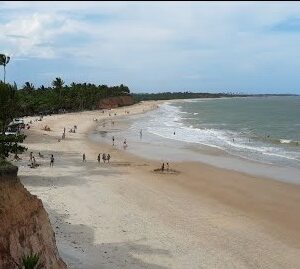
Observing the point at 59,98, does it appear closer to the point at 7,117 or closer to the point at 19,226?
the point at 7,117

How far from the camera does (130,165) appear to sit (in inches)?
1526

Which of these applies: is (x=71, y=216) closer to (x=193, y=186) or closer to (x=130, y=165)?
(x=193, y=186)

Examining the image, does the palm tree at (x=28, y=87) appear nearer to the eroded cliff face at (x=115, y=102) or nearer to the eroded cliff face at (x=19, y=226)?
the eroded cliff face at (x=115, y=102)

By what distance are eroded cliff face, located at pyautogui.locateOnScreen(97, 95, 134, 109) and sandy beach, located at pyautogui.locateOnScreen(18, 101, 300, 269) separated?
101638 mm

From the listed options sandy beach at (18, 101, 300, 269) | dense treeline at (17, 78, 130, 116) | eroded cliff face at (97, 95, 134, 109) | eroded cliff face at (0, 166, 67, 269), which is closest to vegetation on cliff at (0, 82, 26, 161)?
sandy beach at (18, 101, 300, 269)

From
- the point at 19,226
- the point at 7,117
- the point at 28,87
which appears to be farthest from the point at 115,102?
the point at 19,226

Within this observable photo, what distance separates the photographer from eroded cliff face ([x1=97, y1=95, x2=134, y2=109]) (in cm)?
14001

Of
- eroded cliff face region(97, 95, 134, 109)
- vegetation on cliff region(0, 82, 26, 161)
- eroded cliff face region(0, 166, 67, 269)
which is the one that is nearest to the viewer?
eroded cliff face region(0, 166, 67, 269)

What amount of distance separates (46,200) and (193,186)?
10863 millimetres

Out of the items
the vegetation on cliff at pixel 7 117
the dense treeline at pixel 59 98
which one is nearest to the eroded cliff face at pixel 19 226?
the vegetation on cliff at pixel 7 117

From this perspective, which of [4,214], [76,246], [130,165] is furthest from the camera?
[130,165]

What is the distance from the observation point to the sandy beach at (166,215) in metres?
17.1

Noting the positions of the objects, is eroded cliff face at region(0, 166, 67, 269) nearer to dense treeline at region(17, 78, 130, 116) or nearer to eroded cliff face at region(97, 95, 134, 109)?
dense treeline at region(17, 78, 130, 116)

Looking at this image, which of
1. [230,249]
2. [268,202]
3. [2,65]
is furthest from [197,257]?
[2,65]
